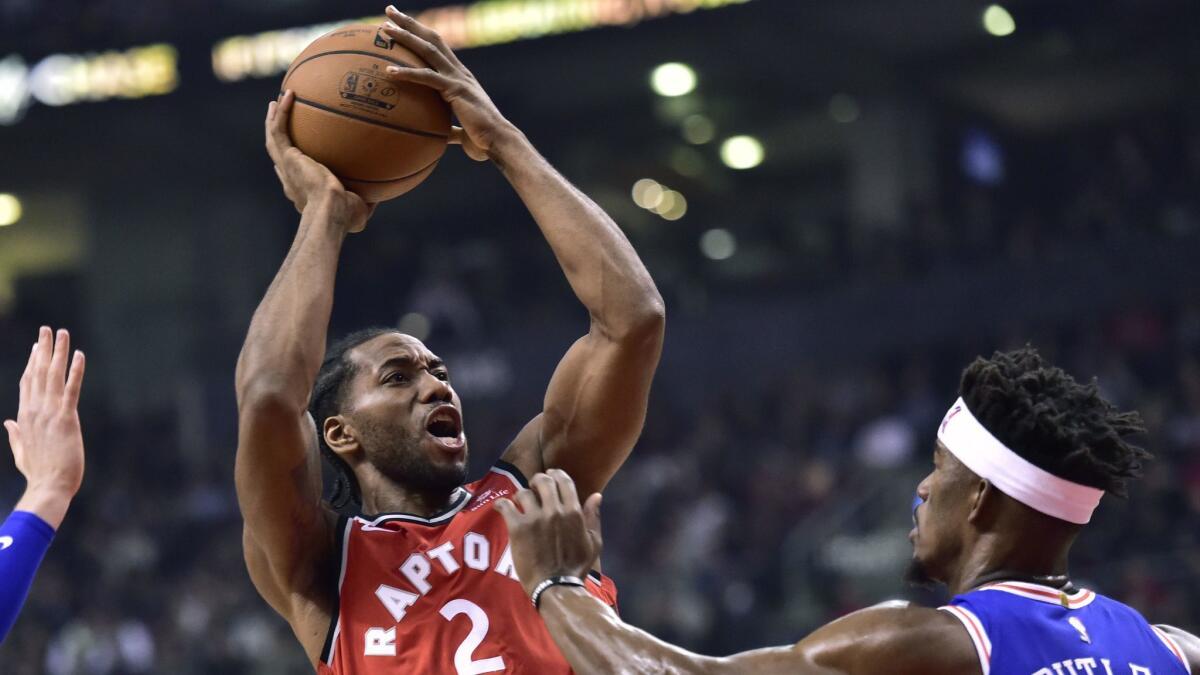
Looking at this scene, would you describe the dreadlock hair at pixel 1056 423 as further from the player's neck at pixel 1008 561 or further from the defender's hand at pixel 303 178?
the defender's hand at pixel 303 178

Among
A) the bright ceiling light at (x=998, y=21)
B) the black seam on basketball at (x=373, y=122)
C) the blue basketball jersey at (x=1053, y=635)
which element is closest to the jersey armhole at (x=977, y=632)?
the blue basketball jersey at (x=1053, y=635)

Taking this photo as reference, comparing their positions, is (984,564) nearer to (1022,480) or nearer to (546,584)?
(1022,480)

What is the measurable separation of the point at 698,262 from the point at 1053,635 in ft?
52.2

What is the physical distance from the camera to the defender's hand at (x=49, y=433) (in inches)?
141

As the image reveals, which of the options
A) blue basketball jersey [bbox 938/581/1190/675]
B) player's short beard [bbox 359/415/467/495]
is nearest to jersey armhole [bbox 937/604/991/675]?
blue basketball jersey [bbox 938/581/1190/675]

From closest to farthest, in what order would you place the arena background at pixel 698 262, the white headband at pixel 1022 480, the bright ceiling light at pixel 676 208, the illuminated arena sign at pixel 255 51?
the white headband at pixel 1022 480 < the arena background at pixel 698 262 < the illuminated arena sign at pixel 255 51 < the bright ceiling light at pixel 676 208

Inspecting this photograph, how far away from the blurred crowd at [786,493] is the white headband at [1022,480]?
7160 millimetres

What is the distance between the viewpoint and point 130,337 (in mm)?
19781

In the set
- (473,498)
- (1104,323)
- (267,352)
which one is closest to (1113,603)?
(473,498)

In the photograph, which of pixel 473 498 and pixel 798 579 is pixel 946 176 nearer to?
pixel 798 579

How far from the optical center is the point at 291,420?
3596 millimetres

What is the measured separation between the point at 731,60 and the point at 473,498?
13.2 m

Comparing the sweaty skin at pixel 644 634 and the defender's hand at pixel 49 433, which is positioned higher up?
the defender's hand at pixel 49 433

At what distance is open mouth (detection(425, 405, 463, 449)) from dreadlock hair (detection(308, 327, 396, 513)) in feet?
0.89
